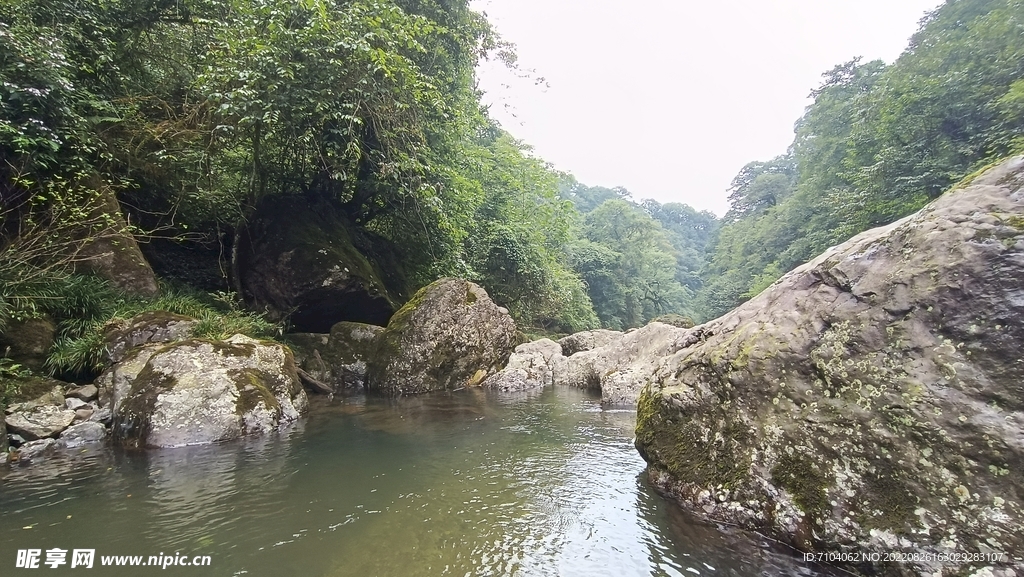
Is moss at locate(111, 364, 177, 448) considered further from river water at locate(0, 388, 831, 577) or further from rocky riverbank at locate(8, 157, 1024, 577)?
river water at locate(0, 388, 831, 577)

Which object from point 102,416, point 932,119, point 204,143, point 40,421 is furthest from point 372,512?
point 932,119

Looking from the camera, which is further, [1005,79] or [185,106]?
[1005,79]

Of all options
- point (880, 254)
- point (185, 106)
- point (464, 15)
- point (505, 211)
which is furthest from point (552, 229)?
point (880, 254)

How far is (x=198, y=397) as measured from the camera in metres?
6.02

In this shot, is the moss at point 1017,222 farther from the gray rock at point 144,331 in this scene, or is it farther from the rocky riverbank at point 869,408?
the gray rock at point 144,331

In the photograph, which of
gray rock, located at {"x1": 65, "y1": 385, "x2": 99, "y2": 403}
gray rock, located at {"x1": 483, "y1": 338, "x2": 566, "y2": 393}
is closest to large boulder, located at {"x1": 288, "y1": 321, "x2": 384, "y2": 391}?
gray rock, located at {"x1": 483, "y1": 338, "x2": 566, "y2": 393}

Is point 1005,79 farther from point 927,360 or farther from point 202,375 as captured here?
point 202,375

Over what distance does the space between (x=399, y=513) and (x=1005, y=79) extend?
71.6 ft

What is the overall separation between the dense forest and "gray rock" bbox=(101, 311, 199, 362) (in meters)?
0.22

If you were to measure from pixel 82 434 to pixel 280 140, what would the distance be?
285 inches

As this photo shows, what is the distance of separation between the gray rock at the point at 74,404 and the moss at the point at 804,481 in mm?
8079

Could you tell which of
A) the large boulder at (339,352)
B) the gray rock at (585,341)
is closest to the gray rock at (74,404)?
the large boulder at (339,352)

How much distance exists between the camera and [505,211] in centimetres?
2047

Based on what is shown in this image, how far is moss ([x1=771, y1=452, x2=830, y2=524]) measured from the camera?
9.97 feet
